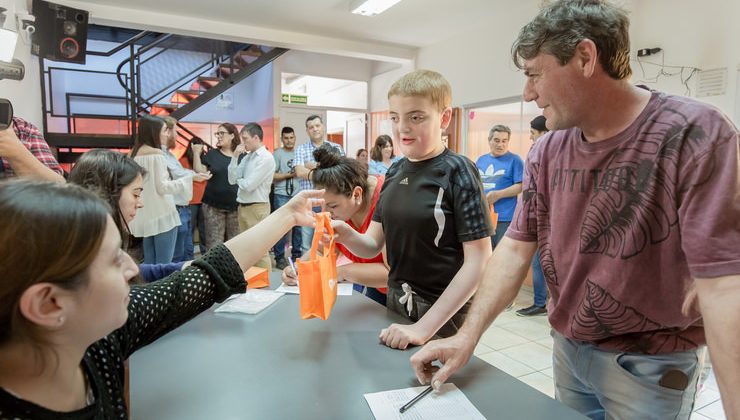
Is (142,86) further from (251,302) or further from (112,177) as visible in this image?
(251,302)

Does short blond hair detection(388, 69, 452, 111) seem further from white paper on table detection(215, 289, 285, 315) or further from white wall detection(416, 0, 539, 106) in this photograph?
white wall detection(416, 0, 539, 106)

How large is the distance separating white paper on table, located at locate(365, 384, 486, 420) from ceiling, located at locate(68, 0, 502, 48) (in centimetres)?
471

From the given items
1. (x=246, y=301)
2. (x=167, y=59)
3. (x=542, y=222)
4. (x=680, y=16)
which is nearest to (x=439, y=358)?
(x=542, y=222)

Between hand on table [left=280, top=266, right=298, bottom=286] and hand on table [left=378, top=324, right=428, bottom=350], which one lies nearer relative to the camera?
hand on table [left=378, top=324, right=428, bottom=350]

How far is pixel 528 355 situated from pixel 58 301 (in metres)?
2.99

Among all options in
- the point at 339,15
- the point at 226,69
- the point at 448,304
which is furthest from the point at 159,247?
the point at 226,69

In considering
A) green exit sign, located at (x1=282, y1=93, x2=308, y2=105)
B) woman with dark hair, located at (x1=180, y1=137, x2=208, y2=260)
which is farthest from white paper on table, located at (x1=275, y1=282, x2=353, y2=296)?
green exit sign, located at (x1=282, y1=93, x2=308, y2=105)

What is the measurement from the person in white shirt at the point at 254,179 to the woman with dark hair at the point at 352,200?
2635 millimetres

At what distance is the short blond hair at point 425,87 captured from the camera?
4.49 ft

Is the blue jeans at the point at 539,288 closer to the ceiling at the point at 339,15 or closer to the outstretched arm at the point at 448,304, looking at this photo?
the outstretched arm at the point at 448,304

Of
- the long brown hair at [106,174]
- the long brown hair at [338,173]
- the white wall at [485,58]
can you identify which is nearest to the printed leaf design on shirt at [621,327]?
the long brown hair at [338,173]

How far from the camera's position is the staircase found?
6301 mm

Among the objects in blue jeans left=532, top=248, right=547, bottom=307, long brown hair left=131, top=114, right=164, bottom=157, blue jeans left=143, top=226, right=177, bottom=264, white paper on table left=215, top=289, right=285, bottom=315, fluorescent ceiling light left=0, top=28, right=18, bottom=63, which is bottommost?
blue jeans left=532, top=248, right=547, bottom=307

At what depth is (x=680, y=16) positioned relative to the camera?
3.63 metres
